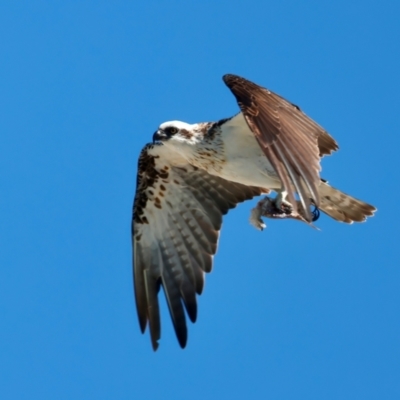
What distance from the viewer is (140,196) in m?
16.4

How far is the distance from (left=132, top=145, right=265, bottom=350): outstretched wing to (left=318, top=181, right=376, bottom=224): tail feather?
1075mm

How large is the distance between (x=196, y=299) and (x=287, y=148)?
12.1ft

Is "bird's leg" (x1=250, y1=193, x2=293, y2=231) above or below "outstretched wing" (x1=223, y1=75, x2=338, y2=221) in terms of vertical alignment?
above

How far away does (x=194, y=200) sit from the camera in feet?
54.3

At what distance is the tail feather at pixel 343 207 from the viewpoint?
52.1 feet

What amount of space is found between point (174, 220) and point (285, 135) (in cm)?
398

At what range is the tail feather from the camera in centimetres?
1589

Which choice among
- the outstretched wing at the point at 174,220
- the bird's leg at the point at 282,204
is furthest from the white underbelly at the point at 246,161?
the outstretched wing at the point at 174,220

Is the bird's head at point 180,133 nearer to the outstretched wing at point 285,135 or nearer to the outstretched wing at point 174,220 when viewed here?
the outstretched wing at point 174,220

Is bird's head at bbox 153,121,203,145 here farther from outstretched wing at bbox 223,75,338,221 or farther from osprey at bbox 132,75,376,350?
outstretched wing at bbox 223,75,338,221

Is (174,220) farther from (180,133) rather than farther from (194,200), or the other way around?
(180,133)

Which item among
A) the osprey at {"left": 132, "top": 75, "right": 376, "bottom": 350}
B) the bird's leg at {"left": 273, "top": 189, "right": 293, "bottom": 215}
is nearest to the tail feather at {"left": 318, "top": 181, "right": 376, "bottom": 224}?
the osprey at {"left": 132, "top": 75, "right": 376, "bottom": 350}

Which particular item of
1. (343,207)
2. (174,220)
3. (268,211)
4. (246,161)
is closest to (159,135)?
(246,161)

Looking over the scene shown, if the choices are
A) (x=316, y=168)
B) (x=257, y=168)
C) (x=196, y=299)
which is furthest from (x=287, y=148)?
(x=196, y=299)
